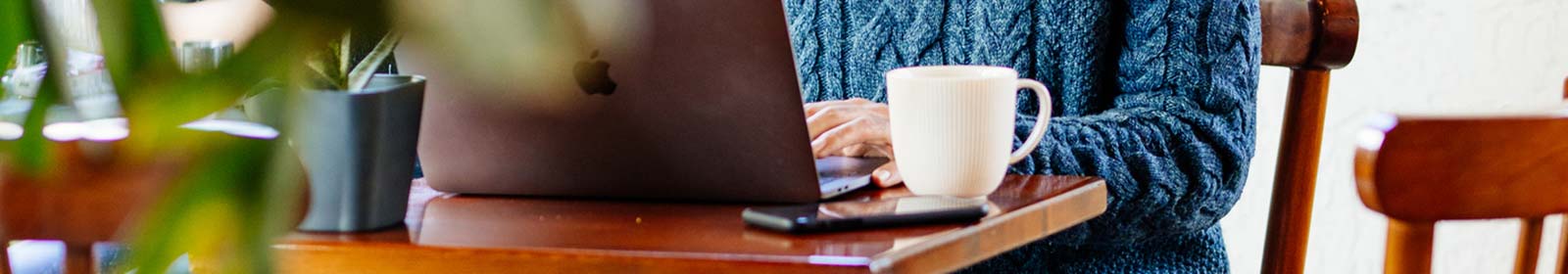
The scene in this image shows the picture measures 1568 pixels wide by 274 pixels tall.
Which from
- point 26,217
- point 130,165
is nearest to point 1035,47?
point 26,217

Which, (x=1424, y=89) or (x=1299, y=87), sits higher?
(x=1299, y=87)

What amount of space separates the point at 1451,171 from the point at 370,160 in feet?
1.53

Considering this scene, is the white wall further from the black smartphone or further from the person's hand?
the black smartphone

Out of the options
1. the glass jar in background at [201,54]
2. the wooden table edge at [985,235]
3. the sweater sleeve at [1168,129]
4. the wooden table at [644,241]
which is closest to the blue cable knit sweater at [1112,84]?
the sweater sleeve at [1168,129]

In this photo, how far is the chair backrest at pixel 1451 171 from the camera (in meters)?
0.64

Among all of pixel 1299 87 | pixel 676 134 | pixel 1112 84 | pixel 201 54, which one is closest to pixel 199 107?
pixel 201 54

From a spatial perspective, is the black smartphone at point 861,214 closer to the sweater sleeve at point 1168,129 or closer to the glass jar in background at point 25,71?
the sweater sleeve at point 1168,129

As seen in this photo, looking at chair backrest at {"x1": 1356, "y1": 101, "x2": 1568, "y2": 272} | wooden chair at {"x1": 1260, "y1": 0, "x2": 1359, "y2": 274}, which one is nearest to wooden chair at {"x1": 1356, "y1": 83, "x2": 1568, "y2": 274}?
chair backrest at {"x1": 1356, "y1": 101, "x2": 1568, "y2": 272}

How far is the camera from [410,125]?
Answer: 0.67 m

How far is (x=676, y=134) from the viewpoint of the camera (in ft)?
2.51

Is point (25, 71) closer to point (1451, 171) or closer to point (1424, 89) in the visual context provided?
point (1451, 171)

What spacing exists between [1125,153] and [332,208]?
0.62 m

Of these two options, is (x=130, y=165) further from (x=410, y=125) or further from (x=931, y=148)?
(x=931, y=148)

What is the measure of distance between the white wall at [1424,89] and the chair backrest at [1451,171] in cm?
149
